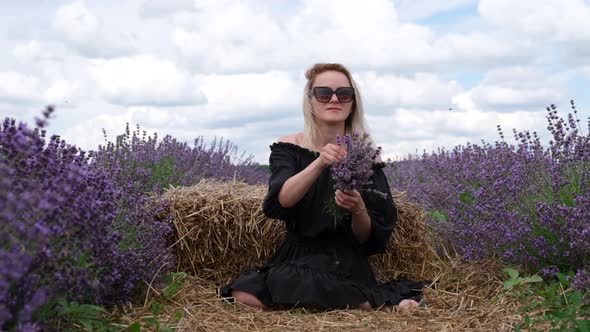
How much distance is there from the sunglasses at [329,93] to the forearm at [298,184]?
0.53 metres

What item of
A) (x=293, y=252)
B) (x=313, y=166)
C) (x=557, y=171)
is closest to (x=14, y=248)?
(x=313, y=166)

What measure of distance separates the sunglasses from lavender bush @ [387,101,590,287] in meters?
1.01

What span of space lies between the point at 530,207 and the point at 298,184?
1471 millimetres

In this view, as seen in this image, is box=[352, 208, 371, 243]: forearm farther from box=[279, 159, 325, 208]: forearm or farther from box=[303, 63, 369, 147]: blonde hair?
box=[303, 63, 369, 147]: blonde hair

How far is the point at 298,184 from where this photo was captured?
12.3ft

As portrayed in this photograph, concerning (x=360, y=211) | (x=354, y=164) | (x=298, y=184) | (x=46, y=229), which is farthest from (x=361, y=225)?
(x=46, y=229)

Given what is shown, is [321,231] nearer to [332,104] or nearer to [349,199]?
[349,199]

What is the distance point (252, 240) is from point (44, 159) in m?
2.13

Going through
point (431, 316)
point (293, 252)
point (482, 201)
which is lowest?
point (431, 316)

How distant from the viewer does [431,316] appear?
153 inches

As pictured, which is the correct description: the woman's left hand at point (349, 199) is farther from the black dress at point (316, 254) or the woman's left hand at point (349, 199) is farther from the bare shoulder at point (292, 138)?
the bare shoulder at point (292, 138)

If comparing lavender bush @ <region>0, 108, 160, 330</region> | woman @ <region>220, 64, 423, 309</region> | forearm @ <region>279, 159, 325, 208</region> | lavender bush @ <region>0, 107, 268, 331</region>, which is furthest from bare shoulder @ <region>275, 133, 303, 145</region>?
lavender bush @ <region>0, 108, 160, 330</region>

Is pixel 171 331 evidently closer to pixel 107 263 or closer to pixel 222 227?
pixel 107 263

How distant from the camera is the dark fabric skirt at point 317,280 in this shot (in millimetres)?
3963
